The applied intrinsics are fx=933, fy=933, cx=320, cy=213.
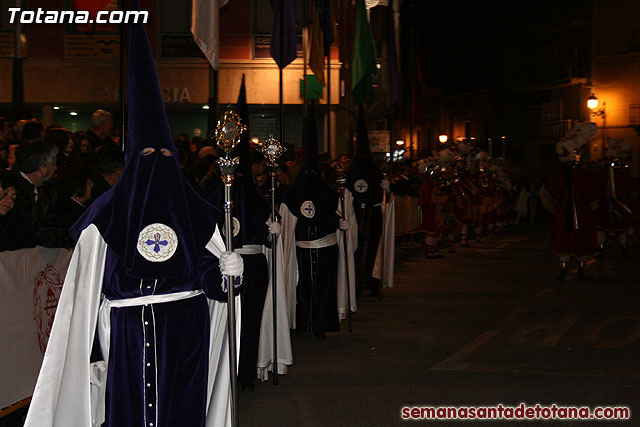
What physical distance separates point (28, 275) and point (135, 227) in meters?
2.15

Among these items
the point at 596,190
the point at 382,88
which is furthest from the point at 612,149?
the point at 382,88

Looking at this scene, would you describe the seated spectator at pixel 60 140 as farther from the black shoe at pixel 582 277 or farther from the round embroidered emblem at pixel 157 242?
the black shoe at pixel 582 277

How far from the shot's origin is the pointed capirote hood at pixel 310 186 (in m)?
10.5

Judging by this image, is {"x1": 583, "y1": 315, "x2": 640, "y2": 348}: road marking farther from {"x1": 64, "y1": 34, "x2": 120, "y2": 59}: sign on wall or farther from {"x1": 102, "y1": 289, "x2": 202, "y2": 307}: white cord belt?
{"x1": 64, "y1": 34, "x2": 120, "y2": 59}: sign on wall

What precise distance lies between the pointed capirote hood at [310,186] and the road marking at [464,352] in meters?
2.20

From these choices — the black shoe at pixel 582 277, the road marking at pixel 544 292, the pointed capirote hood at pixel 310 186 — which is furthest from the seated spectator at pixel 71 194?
the black shoe at pixel 582 277

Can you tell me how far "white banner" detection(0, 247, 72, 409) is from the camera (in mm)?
6566

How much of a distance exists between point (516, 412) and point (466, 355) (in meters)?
2.25

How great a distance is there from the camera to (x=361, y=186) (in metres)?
14.4

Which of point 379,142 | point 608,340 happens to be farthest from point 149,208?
point 379,142

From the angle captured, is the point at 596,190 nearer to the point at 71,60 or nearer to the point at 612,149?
the point at 612,149

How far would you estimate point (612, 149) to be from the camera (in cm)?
2084

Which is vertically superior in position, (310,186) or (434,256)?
(310,186)

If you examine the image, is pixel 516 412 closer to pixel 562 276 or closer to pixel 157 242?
pixel 157 242
